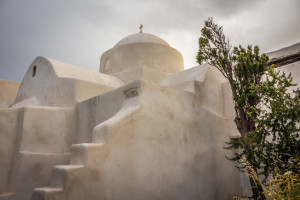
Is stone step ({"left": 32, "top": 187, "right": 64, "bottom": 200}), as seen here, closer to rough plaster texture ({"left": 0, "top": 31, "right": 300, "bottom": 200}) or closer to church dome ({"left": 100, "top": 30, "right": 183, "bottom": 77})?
rough plaster texture ({"left": 0, "top": 31, "right": 300, "bottom": 200})

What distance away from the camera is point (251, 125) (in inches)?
232

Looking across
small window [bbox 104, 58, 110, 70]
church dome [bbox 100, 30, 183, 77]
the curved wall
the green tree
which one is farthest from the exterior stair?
small window [bbox 104, 58, 110, 70]

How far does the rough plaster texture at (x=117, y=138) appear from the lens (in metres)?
4.51

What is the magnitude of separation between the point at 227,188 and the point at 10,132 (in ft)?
21.8

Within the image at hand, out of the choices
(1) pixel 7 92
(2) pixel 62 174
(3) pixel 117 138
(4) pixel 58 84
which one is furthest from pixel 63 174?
(1) pixel 7 92

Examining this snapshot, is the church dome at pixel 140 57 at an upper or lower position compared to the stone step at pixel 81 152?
upper

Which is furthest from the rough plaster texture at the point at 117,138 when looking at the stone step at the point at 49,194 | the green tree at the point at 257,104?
the green tree at the point at 257,104

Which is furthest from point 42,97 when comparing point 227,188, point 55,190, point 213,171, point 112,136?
point 227,188

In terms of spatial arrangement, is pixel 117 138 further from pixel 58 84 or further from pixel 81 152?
pixel 58 84

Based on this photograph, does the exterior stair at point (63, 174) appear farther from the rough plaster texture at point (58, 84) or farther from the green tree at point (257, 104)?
the rough plaster texture at point (58, 84)

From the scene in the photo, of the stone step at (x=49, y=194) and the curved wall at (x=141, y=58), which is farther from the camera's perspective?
the curved wall at (x=141, y=58)

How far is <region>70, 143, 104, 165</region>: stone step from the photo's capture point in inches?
167

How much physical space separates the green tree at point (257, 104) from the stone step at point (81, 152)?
3056 millimetres

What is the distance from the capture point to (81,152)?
4309 millimetres
